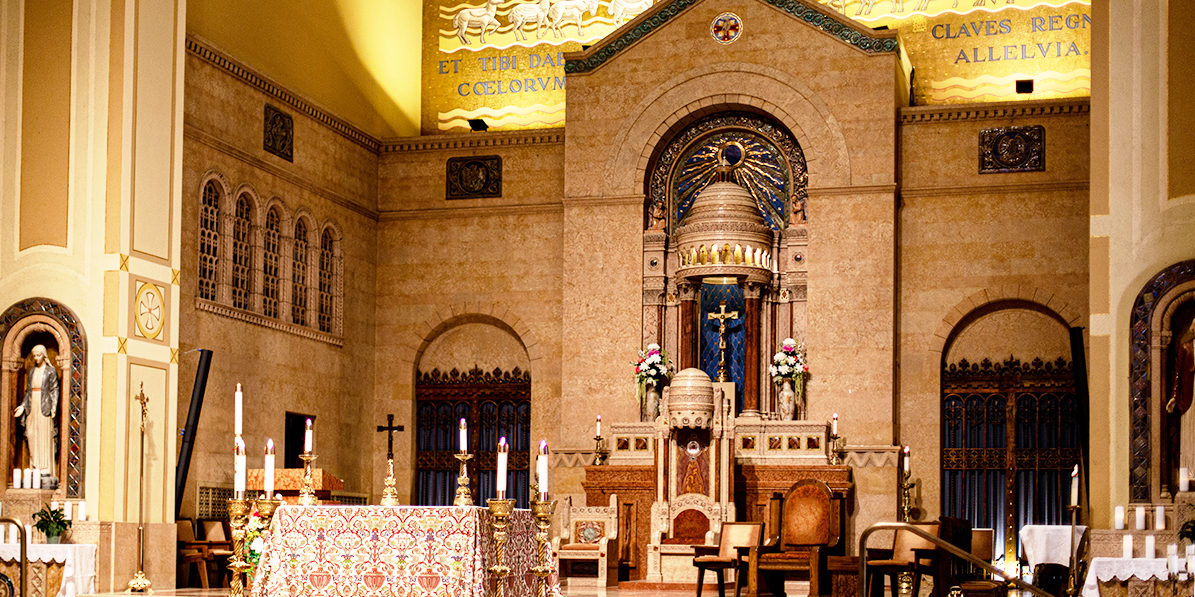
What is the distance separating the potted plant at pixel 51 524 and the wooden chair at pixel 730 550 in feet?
19.4

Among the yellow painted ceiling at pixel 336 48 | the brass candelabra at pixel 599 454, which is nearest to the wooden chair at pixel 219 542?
the brass candelabra at pixel 599 454

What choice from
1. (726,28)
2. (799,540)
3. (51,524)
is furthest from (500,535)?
(726,28)

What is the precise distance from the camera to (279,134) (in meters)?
19.1

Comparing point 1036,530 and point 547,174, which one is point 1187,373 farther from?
point 547,174

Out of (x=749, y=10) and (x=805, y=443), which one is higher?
(x=749, y=10)

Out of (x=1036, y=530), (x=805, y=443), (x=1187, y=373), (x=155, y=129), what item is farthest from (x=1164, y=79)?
(x=155, y=129)

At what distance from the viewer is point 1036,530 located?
13.9 m

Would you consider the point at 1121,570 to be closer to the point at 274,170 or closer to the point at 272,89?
the point at 274,170

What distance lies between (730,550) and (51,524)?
250 inches

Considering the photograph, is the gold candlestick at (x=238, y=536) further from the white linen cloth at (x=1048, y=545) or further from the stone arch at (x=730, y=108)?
the stone arch at (x=730, y=108)

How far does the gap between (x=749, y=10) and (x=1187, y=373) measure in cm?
834

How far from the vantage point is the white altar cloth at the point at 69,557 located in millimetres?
13558

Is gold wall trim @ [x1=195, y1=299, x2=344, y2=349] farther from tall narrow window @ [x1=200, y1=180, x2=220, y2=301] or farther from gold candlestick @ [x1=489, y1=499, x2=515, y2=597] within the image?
gold candlestick @ [x1=489, y1=499, x2=515, y2=597]

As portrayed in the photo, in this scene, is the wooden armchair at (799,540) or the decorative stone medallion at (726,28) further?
the decorative stone medallion at (726,28)
